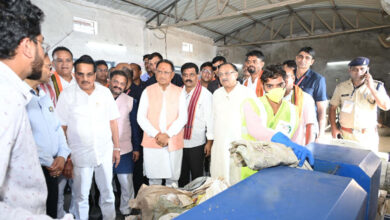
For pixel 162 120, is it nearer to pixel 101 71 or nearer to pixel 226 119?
pixel 226 119

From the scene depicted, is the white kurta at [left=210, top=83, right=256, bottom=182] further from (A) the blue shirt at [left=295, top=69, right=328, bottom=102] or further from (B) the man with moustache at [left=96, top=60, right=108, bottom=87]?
(B) the man with moustache at [left=96, top=60, right=108, bottom=87]

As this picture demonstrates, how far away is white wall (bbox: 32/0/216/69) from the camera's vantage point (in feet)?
18.5

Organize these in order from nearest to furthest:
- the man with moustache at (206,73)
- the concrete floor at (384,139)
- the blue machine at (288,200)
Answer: the blue machine at (288,200) → the man with moustache at (206,73) → the concrete floor at (384,139)

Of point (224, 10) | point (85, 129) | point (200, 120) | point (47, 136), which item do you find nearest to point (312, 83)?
point (200, 120)

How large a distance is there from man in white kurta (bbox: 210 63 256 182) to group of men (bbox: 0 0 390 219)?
0.5 inches

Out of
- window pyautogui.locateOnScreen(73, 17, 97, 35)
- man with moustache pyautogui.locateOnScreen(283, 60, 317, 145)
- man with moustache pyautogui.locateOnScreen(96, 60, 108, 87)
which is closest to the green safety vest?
man with moustache pyautogui.locateOnScreen(283, 60, 317, 145)

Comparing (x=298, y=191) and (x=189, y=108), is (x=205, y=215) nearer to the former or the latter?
(x=298, y=191)

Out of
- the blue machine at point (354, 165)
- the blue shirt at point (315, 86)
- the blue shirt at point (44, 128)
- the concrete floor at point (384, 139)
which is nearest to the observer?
the blue machine at point (354, 165)

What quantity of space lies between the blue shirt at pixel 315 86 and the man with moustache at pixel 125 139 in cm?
232

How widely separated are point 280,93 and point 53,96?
2.44 meters

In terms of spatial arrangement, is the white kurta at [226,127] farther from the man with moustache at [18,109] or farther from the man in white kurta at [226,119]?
the man with moustache at [18,109]

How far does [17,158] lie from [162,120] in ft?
6.51

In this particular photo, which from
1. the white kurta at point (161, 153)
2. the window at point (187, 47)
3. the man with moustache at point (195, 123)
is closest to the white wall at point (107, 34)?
the window at point (187, 47)

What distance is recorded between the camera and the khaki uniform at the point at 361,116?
291 cm
